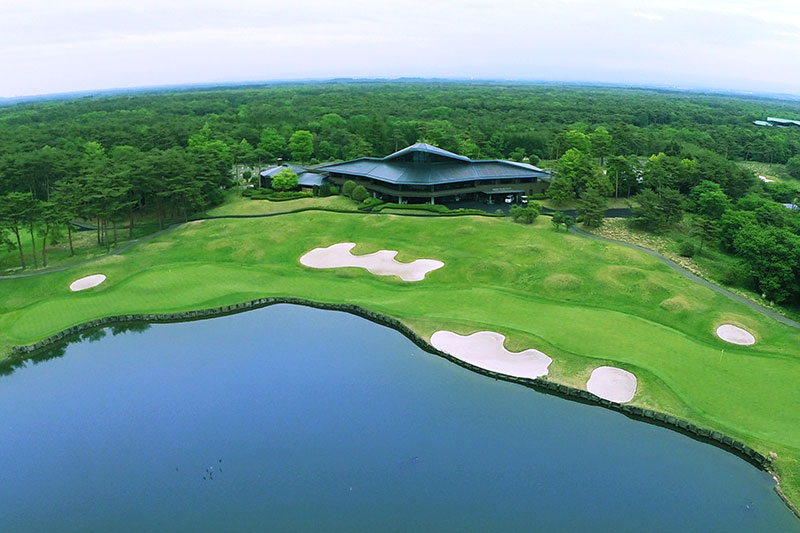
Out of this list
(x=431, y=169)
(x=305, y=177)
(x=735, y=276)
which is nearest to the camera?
(x=735, y=276)

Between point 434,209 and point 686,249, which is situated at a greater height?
point 434,209

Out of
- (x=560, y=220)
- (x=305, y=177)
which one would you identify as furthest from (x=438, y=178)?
(x=305, y=177)

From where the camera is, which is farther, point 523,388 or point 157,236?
point 157,236

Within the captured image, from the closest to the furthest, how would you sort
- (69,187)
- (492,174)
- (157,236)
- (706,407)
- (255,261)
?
(706,407), (255,261), (69,187), (157,236), (492,174)

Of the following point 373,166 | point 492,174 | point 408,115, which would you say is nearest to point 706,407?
point 492,174

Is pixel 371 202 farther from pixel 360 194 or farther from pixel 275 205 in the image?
pixel 275 205

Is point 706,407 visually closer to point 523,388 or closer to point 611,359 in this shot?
point 611,359

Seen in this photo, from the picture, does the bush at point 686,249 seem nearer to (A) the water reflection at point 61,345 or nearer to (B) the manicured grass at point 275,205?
(B) the manicured grass at point 275,205
